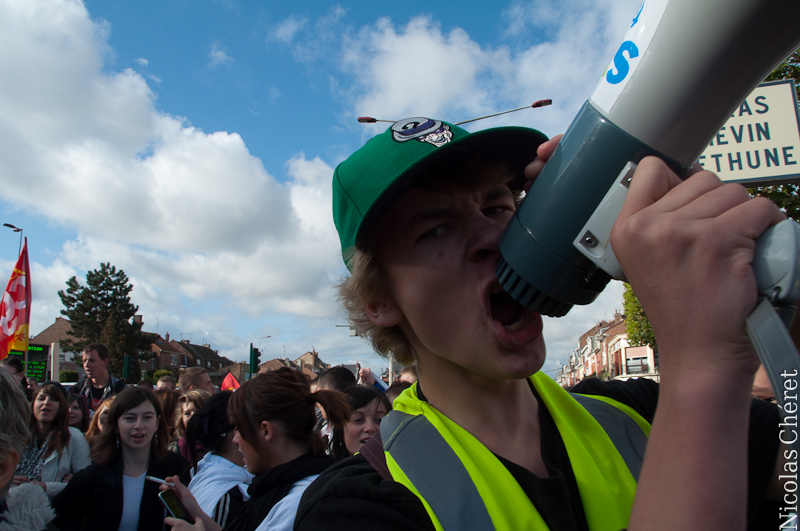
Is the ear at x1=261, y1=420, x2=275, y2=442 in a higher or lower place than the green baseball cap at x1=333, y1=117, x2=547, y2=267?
lower

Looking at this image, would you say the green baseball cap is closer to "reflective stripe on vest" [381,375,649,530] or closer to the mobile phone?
"reflective stripe on vest" [381,375,649,530]

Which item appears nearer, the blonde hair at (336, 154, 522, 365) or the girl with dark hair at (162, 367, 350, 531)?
the blonde hair at (336, 154, 522, 365)

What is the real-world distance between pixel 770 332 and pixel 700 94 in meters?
0.51

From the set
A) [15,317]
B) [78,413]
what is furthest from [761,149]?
[15,317]

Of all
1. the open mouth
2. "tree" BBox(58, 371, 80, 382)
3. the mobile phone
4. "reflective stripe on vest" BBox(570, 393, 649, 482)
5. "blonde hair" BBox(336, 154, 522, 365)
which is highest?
"tree" BBox(58, 371, 80, 382)

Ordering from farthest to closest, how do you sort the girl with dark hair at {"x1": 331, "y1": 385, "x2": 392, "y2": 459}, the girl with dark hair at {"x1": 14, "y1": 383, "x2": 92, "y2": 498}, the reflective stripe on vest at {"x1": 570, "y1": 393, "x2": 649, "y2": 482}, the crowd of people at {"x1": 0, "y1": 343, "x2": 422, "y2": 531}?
1. the girl with dark hair at {"x1": 14, "y1": 383, "x2": 92, "y2": 498}
2. the girl with dark hair at {"x1": 331, "y1": 385, "x2": 392, "y2": 459}
3. the crowd of people at {"x1": 0, "y1": 343, "x2": 422, "y2": 531}
4. the reflective stripe on vest at {"x1": 570, "y1": 393, "x2": 649, "y2": 482}

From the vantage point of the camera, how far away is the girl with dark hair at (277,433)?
2.91m

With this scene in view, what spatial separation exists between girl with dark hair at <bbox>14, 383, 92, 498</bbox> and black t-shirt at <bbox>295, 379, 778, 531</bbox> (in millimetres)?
4787

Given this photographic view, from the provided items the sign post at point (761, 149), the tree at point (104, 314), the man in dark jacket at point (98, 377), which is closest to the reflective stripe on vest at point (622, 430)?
the sign post at point (761, 149)

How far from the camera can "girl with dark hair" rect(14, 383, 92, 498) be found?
474 centimetres

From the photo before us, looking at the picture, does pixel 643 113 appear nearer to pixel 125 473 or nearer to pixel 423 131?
pixel 423 131

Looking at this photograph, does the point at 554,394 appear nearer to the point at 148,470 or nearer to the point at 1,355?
the point at 148,470

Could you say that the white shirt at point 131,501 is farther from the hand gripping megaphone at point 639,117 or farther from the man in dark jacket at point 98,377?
the hand gripping megaphone at point 639,117

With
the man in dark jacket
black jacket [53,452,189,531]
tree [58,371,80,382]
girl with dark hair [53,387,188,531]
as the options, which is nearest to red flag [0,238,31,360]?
the man in dark jacket
